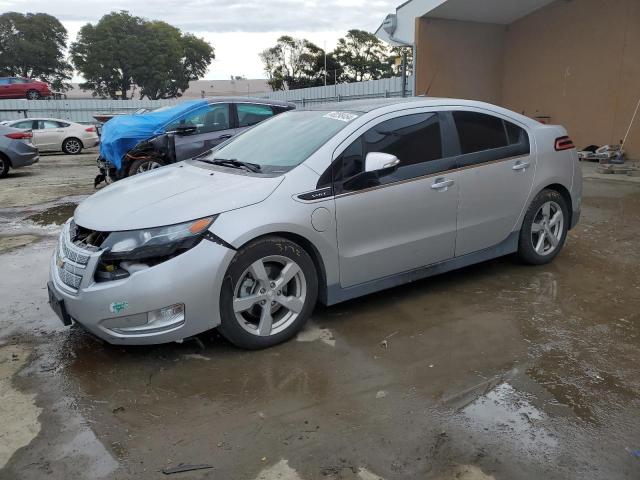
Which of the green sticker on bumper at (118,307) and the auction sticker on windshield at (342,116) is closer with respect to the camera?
the green sticker on bumper at (118,307)

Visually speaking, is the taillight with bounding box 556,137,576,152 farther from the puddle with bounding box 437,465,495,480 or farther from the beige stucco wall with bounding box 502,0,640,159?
the beige stucco wall with bounding box 502,0,640,159

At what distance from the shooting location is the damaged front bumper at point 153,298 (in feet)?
10.6

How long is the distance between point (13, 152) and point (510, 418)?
44.3 feet

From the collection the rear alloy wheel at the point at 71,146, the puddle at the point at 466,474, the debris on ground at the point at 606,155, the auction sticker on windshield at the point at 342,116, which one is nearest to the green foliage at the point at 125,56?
the rear alloy wheel at the point at 71,146

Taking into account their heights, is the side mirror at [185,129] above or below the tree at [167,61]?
below

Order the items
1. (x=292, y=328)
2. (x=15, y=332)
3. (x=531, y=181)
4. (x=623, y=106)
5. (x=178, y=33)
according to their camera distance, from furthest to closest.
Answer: (x=178, y=33), (x=623, y=106), (x=531, y=181), (x=15, y=332), (x=292, y=328)

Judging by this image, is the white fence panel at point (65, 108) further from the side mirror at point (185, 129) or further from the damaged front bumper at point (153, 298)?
the damaged front bumper at point (153, 298)

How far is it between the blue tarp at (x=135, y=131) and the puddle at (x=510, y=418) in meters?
7.64

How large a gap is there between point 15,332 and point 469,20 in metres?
13.5

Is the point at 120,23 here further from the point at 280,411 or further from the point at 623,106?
the point at 280,411

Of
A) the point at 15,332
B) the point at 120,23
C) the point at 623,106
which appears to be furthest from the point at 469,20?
the point at 120,23

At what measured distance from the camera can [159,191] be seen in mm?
3801

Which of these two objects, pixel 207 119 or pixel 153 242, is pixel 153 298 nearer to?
pixel 153 242

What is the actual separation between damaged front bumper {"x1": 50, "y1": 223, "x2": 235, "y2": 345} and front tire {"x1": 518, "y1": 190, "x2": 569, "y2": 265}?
2.93 m
